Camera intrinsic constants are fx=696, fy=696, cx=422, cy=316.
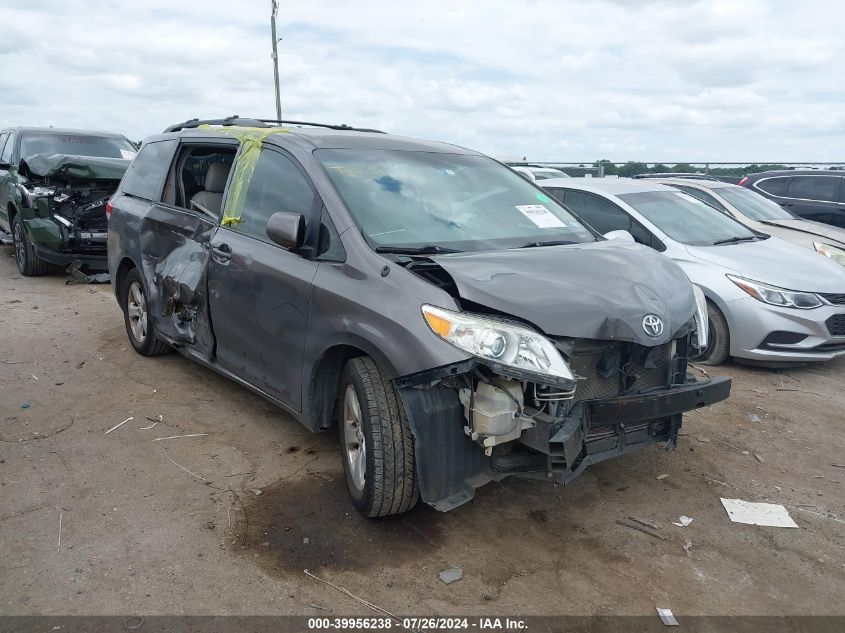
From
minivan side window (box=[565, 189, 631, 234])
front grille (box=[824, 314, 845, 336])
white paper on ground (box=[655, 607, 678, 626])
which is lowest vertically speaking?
white paper on ground (box=[655, 607, 678, 626])

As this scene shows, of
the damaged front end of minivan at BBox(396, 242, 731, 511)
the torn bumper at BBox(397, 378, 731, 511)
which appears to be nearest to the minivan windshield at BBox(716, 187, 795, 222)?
the damaged front end of minivan at BBox(396, 242, 731, 511)

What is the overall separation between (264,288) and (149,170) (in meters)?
2.43

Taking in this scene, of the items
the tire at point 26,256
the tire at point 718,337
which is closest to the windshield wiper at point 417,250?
the tire at point 718,337

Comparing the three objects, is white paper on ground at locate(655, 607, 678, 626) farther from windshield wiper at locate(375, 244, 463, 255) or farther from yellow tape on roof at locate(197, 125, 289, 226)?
yellow tape on roof at locate(197, 125, 289, 226)

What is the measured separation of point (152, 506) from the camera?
3.61m

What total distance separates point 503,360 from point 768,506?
1.94m

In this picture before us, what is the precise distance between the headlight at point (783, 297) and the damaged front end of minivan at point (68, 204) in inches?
294

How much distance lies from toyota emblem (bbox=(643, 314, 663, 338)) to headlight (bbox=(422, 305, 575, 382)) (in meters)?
0.45

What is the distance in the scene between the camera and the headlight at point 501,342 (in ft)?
9.48

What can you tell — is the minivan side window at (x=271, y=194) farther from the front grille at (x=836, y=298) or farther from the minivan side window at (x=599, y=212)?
the front grille at (x=836, y=298)

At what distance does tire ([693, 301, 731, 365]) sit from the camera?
602 cm

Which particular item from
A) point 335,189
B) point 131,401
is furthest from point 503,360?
point 131,401

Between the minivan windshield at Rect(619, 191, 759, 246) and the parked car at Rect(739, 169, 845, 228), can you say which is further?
the parked car at Rect(739, 169, 845, 228)

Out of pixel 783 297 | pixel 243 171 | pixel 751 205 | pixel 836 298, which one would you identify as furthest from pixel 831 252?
pixel 243 171
